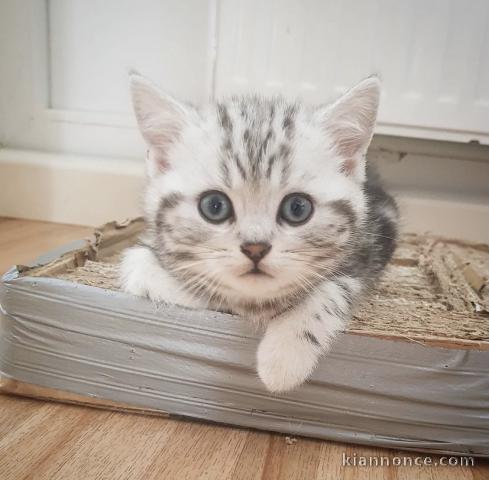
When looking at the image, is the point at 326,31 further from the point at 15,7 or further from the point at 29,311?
the point at 29,311

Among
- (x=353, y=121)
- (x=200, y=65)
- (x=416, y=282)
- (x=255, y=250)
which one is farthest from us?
(x=200, y=65)

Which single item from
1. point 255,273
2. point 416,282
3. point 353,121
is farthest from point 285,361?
point 416,282

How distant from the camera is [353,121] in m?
0.94

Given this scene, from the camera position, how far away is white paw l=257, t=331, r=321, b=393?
84 cm

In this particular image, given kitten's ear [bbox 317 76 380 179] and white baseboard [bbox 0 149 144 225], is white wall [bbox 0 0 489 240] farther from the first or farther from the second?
kitten's ear [bbox 317 76 380 179]

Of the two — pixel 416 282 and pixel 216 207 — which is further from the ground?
pixel 216 207

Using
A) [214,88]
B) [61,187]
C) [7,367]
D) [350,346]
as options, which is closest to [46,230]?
[61,187]

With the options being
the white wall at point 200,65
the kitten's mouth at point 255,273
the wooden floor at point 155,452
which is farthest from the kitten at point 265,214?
the white wall at point 200,65

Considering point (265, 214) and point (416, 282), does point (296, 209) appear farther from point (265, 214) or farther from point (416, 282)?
point (416, 282)

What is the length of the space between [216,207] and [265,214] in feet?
0.27

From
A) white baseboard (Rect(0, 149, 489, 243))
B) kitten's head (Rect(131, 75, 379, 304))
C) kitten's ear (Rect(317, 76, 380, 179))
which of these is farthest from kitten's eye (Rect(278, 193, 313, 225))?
white baseboard (Rect(0, 149, 489, 243))

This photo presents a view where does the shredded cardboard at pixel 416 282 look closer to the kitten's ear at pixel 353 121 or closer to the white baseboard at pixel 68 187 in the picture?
the kitten's ear at pixel 353 121

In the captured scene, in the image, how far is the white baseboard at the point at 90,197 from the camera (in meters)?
1.91

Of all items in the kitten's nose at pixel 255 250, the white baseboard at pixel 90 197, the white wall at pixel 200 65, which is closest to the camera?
the kitten's nose at pixel 255 250
